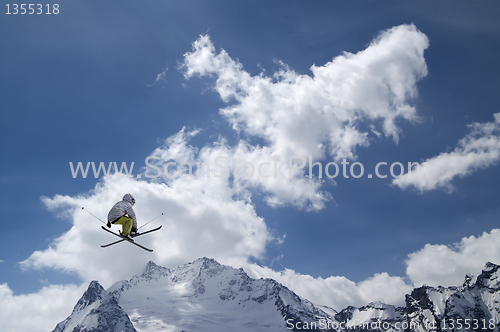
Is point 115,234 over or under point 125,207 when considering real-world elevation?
under

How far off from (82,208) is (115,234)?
3.31 m

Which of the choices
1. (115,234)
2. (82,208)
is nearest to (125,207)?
(115,234)

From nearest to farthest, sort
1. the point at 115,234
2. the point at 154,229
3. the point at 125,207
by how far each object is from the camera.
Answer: the point at 125,207 → the point at 115,234 → the point at 154,229

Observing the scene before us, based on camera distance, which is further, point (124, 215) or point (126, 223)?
point (126, 223)

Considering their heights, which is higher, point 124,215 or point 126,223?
point 124,215

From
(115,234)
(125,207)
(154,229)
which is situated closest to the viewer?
(125,207)

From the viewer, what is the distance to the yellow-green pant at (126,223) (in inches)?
Answer: 825

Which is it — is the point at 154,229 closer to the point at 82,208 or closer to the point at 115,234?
the point at 115,234

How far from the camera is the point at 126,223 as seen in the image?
2120 cm

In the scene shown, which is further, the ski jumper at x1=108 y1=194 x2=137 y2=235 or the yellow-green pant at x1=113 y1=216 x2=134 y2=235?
the yellow-green pant at x1=113 y1=216 x2=134 y2=235

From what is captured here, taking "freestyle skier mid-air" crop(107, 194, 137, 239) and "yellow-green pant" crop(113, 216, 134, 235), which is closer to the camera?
"freestyle skier mid-air" crop(107, 194, 137, 239)

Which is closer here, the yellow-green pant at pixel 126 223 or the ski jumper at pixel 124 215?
the ski jumper at pixel 124 215

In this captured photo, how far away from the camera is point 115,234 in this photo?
2244 centimetres

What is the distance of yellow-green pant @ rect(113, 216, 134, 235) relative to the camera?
2095 centimetres
